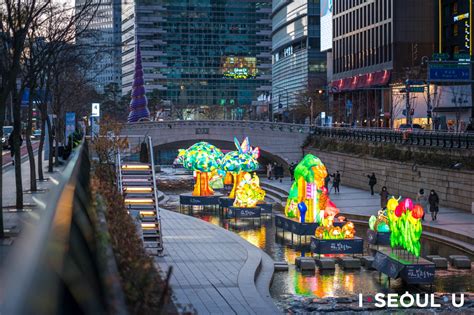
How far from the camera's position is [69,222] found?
5590 millimetres

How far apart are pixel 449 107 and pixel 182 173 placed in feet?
96.5

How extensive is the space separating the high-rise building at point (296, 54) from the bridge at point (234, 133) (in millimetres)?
40619

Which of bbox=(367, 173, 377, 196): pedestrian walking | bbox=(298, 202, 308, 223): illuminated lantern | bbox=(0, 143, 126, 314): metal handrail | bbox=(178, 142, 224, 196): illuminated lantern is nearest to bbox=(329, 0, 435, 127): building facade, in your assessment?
bbox=(367, 173, 377, 196): pedestrian walking

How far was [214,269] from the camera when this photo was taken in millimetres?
24531

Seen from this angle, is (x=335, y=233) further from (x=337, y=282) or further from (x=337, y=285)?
(x=337, y=285)

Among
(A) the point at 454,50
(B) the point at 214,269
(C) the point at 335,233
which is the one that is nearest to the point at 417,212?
(C) the point at 335,233

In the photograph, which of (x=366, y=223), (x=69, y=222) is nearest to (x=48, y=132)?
(x=366, y=223)

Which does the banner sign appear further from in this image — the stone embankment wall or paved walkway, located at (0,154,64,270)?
the stone embankment wall

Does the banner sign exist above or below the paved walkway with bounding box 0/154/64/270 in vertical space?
above

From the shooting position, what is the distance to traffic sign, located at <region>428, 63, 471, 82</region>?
2251 inches

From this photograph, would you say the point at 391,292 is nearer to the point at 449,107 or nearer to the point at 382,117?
the point at 449,107

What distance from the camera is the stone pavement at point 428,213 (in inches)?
1360

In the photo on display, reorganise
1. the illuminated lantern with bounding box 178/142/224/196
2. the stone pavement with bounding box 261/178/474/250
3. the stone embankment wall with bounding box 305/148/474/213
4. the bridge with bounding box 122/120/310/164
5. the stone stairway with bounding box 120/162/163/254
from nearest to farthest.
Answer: the stone stairway with bounding box 120/162/163/254 < the stone pavement with bounding box 261/178/474/250 < the stone embankment wall with bounding box 305/148/474/213 < the illuminated lantern with bounding box 178/142/224/196 < the bridge with bounding box 122/120/310/164

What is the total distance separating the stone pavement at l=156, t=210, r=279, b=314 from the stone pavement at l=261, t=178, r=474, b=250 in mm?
9268
